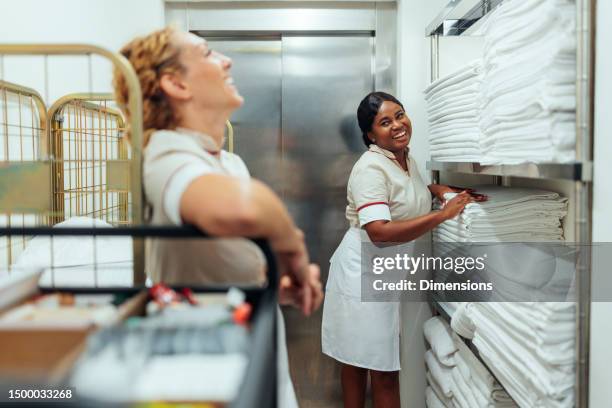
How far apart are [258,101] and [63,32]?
1428 mm

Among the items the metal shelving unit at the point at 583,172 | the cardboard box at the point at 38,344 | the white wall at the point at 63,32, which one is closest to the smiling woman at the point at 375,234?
the metal shelving unit at the point at 583,172

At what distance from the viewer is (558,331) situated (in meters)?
1.25

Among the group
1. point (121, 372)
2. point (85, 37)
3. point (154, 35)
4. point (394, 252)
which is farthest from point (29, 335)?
point (394, 252)

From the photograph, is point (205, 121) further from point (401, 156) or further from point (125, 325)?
point (401, 156)

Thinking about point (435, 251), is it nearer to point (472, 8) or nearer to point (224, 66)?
point (472, 8)

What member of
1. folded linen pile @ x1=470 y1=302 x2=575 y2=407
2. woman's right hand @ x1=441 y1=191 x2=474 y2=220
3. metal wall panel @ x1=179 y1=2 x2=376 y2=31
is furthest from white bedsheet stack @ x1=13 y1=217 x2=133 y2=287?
metal wall panel @ x1=179 y1=2 x2=376 y2=31

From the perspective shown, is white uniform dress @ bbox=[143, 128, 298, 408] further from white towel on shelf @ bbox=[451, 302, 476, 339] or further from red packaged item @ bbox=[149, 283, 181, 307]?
white towel on shelf @ bbox=[451, 302, 476, 339]

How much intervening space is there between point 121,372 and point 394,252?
1.77m

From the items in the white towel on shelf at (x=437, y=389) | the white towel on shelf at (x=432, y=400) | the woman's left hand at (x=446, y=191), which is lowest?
the white towel on shelf at (x=432, y=400)

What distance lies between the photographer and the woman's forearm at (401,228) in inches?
77.2

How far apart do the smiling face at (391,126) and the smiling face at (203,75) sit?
4.27 feet

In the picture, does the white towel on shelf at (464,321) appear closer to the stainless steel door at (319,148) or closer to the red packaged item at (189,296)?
the stainless steel door at (319,148)

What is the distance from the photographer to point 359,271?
2.21 meters

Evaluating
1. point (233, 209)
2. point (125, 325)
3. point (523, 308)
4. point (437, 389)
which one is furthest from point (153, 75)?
point (437, 389)
